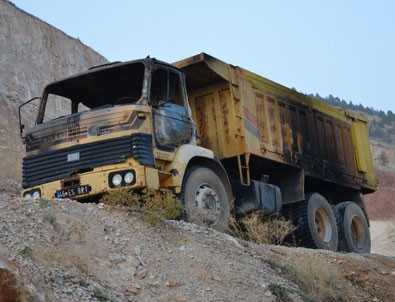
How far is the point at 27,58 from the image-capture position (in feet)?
113

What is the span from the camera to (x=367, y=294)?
35.3 ft

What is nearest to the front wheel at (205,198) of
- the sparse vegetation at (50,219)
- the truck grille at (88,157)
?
the truck grille at (88,157)

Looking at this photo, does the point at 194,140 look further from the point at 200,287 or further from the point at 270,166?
the point at 200,287

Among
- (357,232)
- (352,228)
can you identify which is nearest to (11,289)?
(352,228)

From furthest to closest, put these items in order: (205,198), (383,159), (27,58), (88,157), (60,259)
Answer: (383,159) → (27,58) → (205,198) → (88,157) → (60,259)

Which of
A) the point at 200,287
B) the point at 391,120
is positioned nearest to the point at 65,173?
the point at 200,287

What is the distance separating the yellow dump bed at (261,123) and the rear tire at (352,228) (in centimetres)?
54

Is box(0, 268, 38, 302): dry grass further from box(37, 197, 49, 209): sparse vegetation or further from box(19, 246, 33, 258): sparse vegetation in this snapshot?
box(37, 197, 49, 209): sparse vegetation

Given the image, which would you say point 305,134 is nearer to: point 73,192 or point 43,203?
point 73,192

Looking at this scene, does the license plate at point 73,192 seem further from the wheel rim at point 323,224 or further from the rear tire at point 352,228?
the rear tire at point 352,228

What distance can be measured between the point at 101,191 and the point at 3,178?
8117mm

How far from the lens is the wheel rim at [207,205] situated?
11.6 metres

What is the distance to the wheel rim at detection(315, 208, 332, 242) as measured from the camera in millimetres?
15049

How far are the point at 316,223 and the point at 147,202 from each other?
5629 mm
